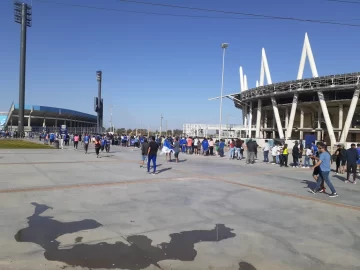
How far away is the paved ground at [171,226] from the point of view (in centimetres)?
430

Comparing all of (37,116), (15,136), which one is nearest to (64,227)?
(15,136)

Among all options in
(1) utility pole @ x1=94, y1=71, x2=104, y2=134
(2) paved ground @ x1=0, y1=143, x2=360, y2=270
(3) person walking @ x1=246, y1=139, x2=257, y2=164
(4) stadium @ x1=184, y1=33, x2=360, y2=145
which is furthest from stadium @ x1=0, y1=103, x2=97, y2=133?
(2) paved ground @ x1=0, y1=143, x2=360, y2=270

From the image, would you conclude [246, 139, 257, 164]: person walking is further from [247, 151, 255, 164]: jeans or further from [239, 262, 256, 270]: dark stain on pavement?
[239, 262, 256, 270]: dark stain on pavement

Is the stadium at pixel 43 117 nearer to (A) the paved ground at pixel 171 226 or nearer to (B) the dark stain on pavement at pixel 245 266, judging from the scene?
(A) the paved ground at pixel 171 226

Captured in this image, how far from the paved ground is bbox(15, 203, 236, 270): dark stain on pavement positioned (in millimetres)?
14

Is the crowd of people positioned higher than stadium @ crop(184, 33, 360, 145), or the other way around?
stadium @ crop(184, 33, 360, 145)

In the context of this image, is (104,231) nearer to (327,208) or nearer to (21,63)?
(327,208)

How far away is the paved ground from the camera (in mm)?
4297

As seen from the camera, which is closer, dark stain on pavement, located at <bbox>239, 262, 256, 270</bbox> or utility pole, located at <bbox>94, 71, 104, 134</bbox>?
dark stain on pavement, located at <bbox>239, 262, 256, 270</bbox>

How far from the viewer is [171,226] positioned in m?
5.80

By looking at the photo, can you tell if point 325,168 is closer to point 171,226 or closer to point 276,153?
point 171,226

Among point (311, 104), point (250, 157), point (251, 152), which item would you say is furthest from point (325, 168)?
point (311, 104)

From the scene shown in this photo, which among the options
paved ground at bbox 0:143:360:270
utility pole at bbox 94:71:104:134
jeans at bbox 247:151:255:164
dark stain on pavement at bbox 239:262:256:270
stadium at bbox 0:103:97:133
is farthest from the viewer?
stadium at bbox 0:103:97:133

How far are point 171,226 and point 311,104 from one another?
59020 millimetres
